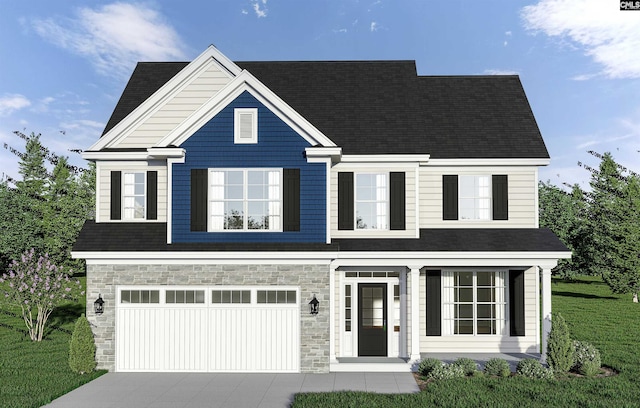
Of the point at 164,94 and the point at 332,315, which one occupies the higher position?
the point at 164,94

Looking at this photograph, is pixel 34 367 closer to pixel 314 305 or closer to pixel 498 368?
pixel 314 305

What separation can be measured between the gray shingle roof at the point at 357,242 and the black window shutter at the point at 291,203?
1.82 feet

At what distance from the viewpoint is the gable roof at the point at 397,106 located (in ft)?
58.9

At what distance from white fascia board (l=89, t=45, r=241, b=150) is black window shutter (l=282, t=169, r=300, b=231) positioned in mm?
4143

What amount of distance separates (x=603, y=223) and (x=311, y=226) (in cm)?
3118

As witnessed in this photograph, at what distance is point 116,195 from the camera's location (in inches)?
690

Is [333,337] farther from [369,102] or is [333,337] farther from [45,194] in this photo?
[45,194]

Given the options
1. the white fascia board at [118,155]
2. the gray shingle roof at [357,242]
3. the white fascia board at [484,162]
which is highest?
the white fascia board at [118,155]

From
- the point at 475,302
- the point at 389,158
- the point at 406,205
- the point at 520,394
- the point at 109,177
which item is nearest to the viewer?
the point at 520,394

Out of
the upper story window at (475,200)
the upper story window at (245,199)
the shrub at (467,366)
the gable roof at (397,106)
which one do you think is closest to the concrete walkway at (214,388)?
the shrub at (467,366)

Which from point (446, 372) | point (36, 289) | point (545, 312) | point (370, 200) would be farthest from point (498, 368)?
point (36, 289)

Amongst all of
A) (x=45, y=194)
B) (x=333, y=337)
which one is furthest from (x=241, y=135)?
(x=45, y=194)

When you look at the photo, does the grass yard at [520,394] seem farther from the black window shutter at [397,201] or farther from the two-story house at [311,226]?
the black window shutter at [397,201]

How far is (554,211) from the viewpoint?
46.2 metres
